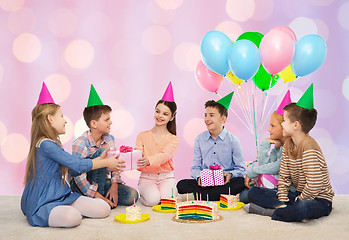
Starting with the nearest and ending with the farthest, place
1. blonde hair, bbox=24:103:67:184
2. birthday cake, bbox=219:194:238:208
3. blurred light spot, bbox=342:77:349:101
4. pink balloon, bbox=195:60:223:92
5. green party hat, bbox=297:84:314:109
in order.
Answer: blonde hair, bbox=24:103:67:184
green party hat, bbox=297:84:314:109
birthday cake, bbox=219:194:238:208
pink balloon, bbox=195:60:223:92
blurred light spot, bbox=342:77:349:101

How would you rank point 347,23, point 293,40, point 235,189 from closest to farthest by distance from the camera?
point 293,40 < point 235,189 < point 347,23

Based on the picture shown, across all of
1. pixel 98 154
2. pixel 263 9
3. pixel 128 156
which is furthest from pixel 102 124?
pixel 263 9

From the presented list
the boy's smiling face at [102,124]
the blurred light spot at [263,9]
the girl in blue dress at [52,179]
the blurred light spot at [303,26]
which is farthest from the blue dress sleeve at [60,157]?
the blurred light spot at [303,26]

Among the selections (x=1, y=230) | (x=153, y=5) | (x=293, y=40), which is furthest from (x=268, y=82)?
(x=1, y=230)

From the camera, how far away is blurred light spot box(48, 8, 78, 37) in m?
4.09

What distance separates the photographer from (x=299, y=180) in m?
2.69

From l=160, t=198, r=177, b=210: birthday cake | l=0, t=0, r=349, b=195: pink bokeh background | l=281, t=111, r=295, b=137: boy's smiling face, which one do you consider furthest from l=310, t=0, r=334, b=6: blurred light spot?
l=160, t=198, r=177, b=210: birthday cake

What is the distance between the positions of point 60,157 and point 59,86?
1748 mm

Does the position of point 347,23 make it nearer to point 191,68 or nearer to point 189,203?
point 191,68

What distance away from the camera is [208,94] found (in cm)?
413

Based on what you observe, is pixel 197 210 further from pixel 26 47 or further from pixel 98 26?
pixel 26 47

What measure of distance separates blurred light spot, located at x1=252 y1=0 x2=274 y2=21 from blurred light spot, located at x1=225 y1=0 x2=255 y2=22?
40 mm

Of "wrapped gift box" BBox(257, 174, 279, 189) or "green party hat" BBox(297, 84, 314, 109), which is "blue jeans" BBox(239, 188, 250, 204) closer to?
"wrapped gift box" BBox(257, 174, 279, 189)

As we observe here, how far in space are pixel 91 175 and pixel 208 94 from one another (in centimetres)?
162
